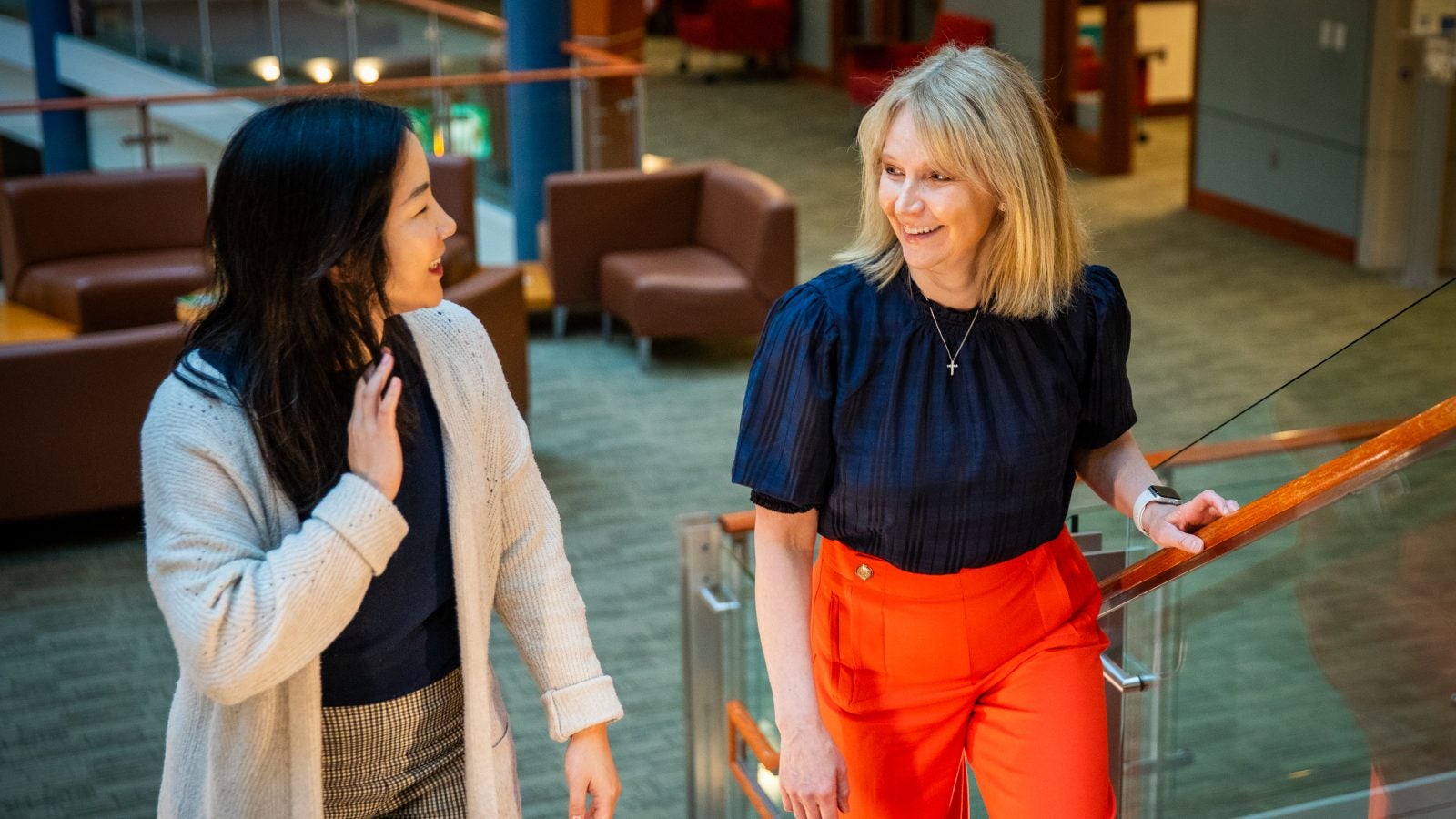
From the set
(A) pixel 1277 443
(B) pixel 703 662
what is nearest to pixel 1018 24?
(B) pixel 703 662

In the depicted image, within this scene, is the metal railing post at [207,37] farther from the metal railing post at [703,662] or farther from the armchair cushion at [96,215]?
the metal railing post at [703,662]

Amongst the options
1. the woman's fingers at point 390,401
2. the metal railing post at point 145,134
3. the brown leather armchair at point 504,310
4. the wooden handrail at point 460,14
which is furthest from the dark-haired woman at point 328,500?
the wooden handrail at point 460,14

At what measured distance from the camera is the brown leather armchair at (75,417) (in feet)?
19.7

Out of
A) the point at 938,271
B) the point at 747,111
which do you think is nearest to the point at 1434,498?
the point at 938,271

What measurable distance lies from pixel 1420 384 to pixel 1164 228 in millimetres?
7924

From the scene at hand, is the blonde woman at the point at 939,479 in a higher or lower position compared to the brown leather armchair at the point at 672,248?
higher

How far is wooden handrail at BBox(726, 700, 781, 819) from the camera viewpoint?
340cm

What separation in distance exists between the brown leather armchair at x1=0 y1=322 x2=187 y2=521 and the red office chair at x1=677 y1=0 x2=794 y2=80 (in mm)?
11155

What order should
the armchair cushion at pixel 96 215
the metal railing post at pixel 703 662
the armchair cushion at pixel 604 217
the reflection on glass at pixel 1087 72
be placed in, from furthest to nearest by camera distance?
the reflection on glass at pixel 1087 72, the armchair cushion at pixel 604 217, the armchair cushion at pixel 96 215, the metal railing post at pixel 703 662

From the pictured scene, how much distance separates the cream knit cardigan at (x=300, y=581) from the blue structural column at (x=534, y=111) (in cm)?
758

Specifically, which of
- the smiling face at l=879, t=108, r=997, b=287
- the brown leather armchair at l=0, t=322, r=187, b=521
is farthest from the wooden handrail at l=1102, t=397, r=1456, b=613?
the brown leather armchair at l=0, t=322, r=187, b=521

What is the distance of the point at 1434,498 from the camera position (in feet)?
7.21

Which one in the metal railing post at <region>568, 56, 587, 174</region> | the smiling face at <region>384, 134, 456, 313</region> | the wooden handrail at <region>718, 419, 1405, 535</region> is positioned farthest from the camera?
the metal railing post at <region>568, 56, 587, 174</region>

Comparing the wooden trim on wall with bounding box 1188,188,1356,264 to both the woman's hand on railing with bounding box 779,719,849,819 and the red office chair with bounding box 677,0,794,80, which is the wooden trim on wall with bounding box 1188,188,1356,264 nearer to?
the red office chair with bounding box 677,0,794,80
